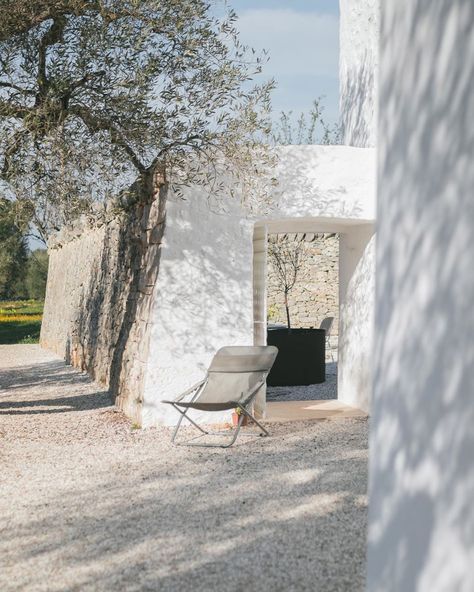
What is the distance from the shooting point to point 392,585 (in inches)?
104

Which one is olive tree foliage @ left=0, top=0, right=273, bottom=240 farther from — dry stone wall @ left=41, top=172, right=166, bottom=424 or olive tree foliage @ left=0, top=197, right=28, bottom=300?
olive tree foliage @ left=0, top=197, right=28, bottom=300

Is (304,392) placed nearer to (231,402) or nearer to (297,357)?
(297,357)

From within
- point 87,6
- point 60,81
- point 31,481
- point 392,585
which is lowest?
point 31,481

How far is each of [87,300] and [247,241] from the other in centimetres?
665

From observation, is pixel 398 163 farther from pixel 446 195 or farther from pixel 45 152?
pixel 45 152

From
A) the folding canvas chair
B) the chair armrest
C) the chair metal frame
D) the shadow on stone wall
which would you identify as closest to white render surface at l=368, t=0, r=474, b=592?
the chair metal frame

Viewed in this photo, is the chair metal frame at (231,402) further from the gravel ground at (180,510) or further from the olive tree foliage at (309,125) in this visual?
the olive tree foliage at (309,125)

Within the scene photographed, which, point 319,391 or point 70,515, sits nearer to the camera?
point 70,515

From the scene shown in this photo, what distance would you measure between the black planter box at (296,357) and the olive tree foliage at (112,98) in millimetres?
3918

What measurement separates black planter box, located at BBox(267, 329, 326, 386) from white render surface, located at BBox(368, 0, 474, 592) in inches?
328

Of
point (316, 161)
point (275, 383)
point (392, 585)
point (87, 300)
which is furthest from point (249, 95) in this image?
point (87, 300)

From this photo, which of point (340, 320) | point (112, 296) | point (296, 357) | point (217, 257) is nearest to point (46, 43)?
point (217, 257)

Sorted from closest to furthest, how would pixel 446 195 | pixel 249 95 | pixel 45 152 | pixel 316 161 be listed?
pixel 446 195
pixel 45 152
pixel 249 95
pixel 316 161

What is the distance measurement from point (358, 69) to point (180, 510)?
6.15m
